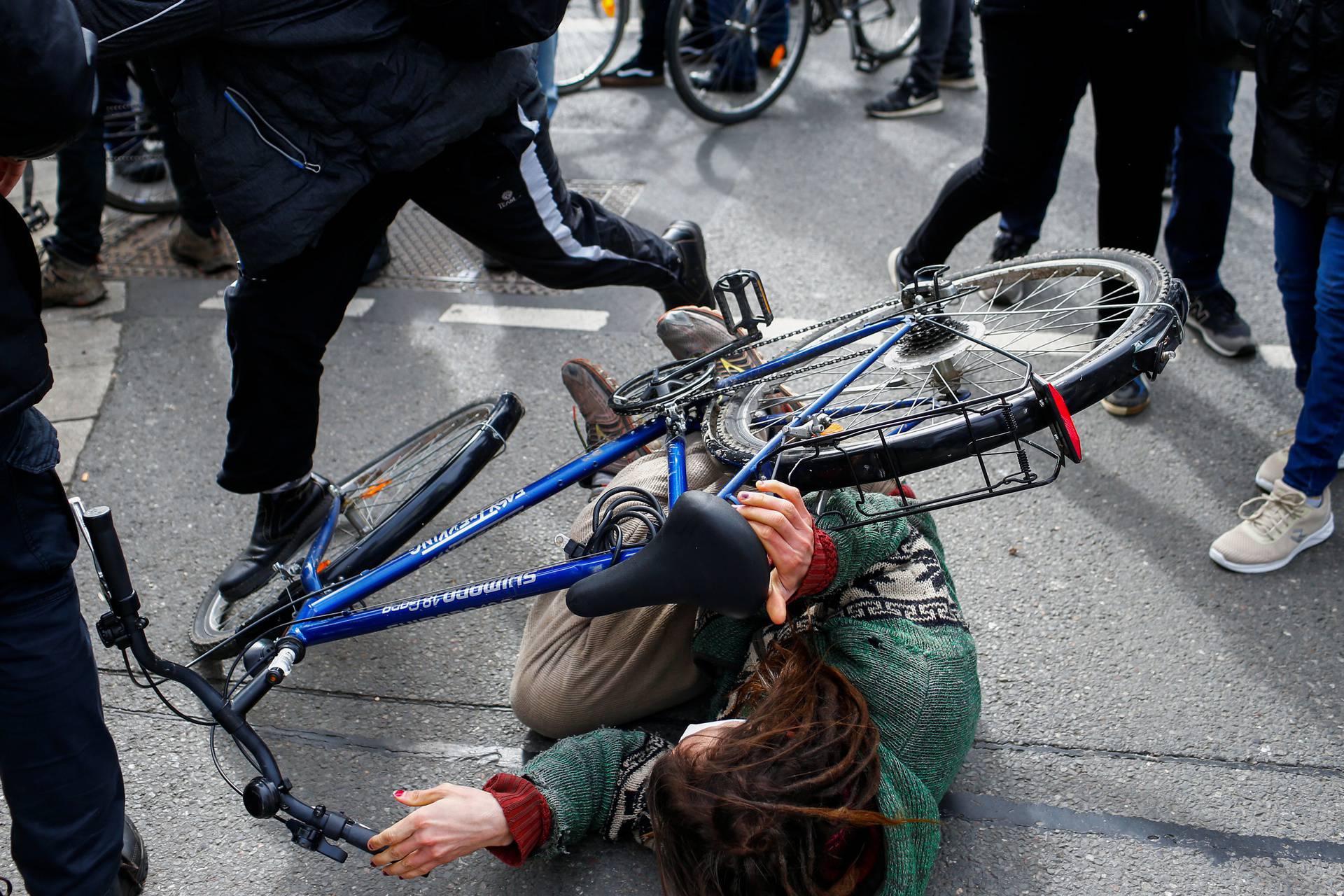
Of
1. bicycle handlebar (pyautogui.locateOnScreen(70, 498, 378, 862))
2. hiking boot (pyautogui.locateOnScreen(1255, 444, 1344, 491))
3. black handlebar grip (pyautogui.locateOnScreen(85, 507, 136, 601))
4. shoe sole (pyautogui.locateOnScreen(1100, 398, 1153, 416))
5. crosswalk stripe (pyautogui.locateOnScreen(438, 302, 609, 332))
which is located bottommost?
crosswalk stripe (pyautogui.locateOnScreen(438, 302, 609, 332))

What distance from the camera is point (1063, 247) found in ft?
14.1

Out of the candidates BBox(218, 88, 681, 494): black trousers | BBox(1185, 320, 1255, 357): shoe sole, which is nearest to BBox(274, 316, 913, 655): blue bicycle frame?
BBox(218, 88, 681, 494): black trousers

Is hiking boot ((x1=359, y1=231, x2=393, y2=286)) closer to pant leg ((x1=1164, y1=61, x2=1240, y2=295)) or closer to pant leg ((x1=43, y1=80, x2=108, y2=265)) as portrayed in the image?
pant leg ((x1=43, y1=80, x2=108, y2=265))

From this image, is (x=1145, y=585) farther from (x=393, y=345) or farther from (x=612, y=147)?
(x=612, y=147)

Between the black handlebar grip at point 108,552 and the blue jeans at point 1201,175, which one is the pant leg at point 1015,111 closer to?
the blue jeans at point 1201,175

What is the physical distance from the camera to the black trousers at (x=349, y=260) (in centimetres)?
263

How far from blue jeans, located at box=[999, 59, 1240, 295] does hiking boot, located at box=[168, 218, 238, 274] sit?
10.2 feet

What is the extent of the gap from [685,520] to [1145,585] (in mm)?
1617

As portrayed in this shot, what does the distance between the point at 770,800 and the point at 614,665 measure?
0.82m

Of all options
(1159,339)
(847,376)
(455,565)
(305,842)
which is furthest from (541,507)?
(1159,339)

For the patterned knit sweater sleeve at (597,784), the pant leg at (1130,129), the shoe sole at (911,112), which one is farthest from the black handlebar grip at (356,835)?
the shoe sole at (911,112)

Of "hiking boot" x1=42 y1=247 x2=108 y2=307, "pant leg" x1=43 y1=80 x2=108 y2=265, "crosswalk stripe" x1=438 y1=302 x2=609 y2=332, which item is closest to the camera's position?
"crosswalk stripe" x1=438 y1=302 x2=609 y2=332

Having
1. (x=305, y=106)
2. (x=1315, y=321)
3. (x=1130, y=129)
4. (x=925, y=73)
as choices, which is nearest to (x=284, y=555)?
(x=305, y=106)

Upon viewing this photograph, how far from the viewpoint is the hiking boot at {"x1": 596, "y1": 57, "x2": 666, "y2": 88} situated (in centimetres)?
607
